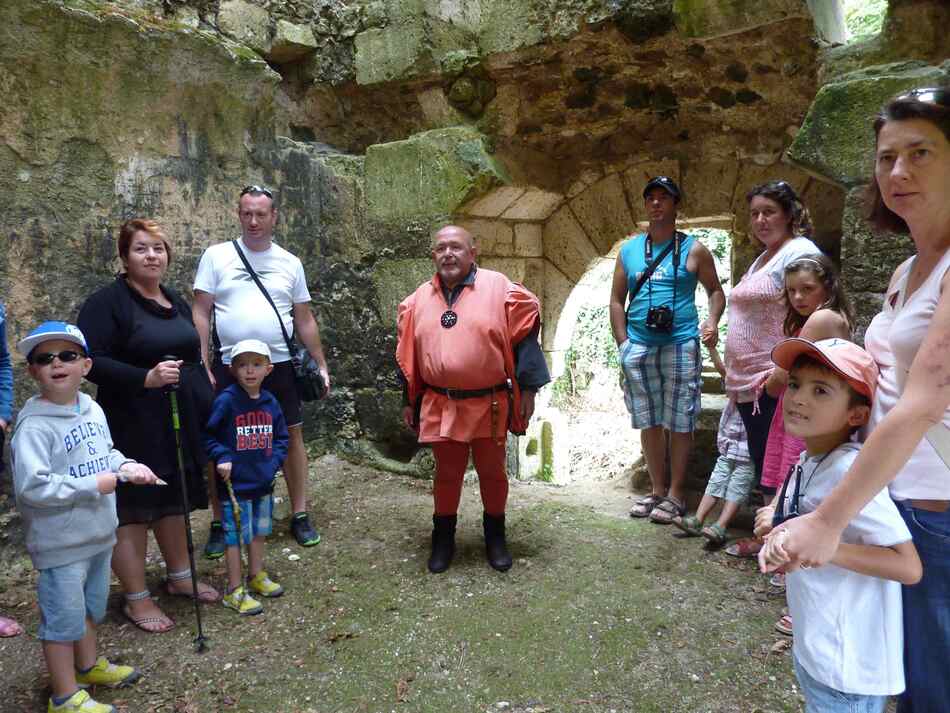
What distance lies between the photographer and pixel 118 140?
321cm

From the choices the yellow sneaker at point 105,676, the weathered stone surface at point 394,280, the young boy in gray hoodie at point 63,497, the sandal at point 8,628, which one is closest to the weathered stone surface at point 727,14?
the weathered stone surface at point 394,280

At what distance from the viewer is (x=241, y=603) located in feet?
8.74

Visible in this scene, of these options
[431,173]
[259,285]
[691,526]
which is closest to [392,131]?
[431,173]

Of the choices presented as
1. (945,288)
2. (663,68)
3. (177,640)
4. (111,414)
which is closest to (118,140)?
(111,414)

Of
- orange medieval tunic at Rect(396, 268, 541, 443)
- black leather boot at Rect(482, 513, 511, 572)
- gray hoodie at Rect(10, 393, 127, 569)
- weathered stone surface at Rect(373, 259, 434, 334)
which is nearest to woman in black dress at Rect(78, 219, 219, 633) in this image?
gray hoodie at Rect(10, 393, 127, 569)

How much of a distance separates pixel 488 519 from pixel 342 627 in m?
0.82

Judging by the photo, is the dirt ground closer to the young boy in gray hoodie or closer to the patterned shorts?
the young boy in gray hoodie

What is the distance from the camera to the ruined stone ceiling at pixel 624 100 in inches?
143

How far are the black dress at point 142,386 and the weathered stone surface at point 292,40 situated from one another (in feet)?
9.12

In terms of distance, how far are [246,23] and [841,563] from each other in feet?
16.2

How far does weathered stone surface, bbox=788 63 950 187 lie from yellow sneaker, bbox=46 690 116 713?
10.2 ft

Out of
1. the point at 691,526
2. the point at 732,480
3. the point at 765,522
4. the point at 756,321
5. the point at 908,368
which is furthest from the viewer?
the point at 691,526

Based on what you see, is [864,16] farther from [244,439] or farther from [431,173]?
[244,439]

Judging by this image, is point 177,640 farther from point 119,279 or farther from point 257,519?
point 119,279
